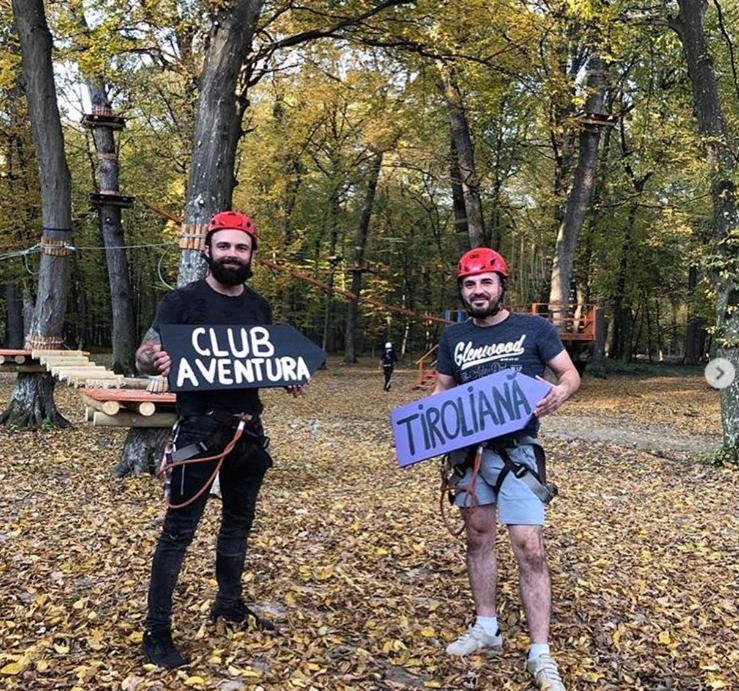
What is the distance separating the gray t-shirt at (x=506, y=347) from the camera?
10.5ft

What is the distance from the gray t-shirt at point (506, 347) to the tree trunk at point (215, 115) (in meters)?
3.55

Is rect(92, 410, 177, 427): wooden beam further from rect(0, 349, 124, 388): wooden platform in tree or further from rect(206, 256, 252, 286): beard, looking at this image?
rect(206, 256, 252, 286): beard

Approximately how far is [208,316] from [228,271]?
234mm

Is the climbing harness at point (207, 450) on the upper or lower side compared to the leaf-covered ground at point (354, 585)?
upper

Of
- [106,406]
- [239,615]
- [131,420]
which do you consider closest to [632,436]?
[131,420]

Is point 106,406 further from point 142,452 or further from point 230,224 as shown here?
point 230,224

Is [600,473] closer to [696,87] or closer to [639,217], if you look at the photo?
[696,87]

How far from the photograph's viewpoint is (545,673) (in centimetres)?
300

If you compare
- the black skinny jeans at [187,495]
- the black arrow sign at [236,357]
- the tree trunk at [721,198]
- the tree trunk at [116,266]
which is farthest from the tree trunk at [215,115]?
the tree trunk at [116,266]

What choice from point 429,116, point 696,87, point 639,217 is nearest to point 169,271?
point 429,116

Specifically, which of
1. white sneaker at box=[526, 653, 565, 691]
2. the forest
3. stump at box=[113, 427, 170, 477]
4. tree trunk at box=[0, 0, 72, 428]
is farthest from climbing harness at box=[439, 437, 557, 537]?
tree trunk at box=[0, 0, 72, 428]

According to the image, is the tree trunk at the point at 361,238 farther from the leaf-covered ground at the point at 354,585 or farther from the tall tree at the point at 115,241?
the leaf-covered ground at the point at 354,585

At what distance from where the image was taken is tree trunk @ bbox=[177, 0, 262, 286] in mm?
6242

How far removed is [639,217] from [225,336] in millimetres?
25859
